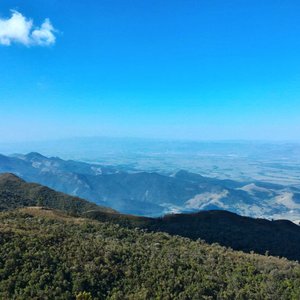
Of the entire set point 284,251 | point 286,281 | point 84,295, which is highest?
point 84,295

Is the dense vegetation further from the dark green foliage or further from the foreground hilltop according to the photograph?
the dark green foliage

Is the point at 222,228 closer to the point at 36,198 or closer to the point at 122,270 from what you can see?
the point at 122,270

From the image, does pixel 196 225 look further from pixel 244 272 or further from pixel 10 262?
pixel 10 262

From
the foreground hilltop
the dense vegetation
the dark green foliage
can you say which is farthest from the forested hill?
the dense vegetation

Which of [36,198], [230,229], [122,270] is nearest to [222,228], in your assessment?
[230,229]

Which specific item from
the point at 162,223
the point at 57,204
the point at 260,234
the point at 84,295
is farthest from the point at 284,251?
the point at 57,204

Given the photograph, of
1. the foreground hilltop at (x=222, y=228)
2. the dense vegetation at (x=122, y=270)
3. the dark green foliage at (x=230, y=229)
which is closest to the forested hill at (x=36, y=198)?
the foreground hilltop at (x=222, y=228)

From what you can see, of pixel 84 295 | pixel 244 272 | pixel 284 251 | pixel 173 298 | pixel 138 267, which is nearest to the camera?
pixel 84 295
